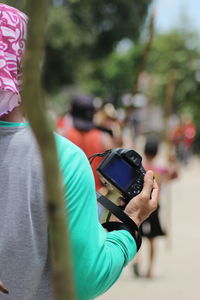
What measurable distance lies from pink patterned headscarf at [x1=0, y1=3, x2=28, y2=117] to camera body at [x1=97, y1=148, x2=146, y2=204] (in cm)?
39

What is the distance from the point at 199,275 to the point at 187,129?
16562mm

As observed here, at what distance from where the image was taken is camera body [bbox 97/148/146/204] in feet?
6.57

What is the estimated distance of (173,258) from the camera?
7.79m

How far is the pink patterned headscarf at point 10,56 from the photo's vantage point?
171 centimetres

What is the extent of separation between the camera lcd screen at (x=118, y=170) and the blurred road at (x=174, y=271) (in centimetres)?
405

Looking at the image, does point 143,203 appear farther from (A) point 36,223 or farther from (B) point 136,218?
(A) point 36,223

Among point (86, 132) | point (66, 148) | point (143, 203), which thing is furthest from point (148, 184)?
point (86, 132)

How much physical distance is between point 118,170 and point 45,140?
104 cm

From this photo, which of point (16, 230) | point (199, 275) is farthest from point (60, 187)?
point (199, 275)

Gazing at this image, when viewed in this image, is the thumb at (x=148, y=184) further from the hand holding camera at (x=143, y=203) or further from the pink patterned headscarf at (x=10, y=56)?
the pink patterned headscarf at (x=10, y=56)

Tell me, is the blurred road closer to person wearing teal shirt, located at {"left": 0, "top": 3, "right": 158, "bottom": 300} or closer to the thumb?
the thumb

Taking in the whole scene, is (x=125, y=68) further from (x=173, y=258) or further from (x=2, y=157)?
(x=2, y=157)

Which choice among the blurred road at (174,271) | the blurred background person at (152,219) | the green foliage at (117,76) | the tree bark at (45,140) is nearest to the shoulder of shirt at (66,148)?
the tree bark at (45,140)

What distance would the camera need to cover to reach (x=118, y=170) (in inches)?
80.3
